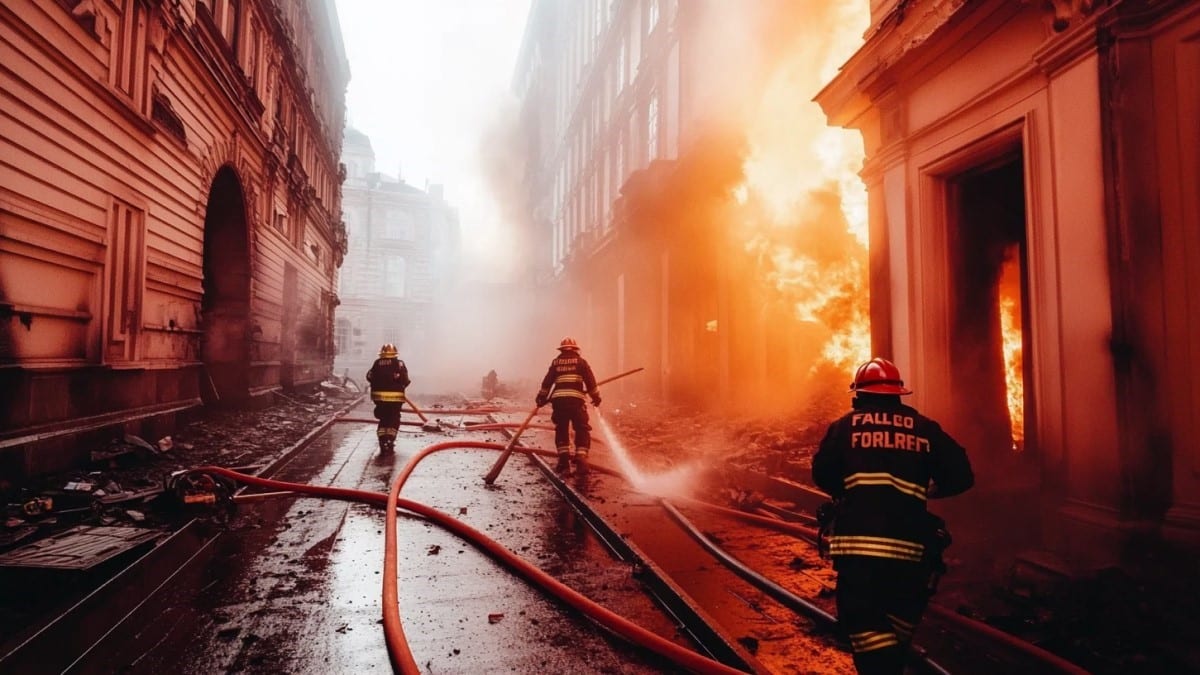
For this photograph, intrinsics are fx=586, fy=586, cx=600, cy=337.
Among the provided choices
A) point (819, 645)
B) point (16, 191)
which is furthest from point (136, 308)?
point (819, 645)

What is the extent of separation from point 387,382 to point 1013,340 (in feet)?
29.5

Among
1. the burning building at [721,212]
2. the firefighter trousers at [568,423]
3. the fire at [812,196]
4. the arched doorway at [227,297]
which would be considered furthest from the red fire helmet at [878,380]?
the arched doorway at [227,297]

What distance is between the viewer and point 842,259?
10070mm

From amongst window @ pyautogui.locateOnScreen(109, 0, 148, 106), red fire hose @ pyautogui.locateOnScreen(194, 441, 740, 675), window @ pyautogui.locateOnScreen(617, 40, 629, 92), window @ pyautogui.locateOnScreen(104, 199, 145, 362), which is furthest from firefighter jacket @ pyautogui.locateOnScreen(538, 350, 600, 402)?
window @ pyautogui.locateOnScreen(617, 40, 629, 92)

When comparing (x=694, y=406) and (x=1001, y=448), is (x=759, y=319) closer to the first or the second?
(x=694, y=406)

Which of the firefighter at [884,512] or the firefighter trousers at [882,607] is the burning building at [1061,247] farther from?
the firefighter trousers at [882,607]

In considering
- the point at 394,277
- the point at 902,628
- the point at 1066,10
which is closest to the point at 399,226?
the point at 394,277

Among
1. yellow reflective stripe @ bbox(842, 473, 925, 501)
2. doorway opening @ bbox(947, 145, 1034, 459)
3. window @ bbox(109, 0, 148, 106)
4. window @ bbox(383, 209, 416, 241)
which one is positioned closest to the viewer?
yellow reflective stripe @ bbox(842, 473, 925, 501)

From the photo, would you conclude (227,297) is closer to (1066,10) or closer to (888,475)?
(888,475)

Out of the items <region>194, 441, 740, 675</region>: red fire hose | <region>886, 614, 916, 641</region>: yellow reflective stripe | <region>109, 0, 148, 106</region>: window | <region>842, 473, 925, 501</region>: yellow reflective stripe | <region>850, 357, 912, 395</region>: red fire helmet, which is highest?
<region>109, 0, 148, 106</region>: window

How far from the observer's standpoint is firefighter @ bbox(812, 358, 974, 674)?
2.50 metres

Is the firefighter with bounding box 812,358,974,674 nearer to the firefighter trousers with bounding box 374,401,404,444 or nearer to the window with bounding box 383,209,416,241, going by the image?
the firefighter trousers with bounding box 374,401,404,444

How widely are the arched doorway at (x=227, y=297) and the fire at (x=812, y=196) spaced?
36.3ft

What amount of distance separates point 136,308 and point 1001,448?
1115cm
